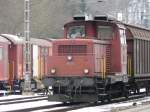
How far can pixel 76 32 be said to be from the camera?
22.4m

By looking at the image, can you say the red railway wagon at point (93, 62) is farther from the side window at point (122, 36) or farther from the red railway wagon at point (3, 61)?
the red railway wagon at point (3, 61)

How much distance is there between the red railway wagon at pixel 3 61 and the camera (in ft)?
99.5

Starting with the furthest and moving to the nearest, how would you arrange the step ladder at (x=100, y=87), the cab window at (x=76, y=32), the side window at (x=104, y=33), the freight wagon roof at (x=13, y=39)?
the freight wagon roof at (x=13, y=39) < the side window at (x=104, y=33) < the cab window at (x=76, y=32) < the step ladder at (x=100, y=87)

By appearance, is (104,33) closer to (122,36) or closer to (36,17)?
(122,36)

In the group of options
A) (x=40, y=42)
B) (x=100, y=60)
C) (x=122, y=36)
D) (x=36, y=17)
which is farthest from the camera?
(x=36, y=17)

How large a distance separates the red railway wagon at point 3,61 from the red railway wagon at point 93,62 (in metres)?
8.72

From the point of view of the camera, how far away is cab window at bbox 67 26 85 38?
22266mm

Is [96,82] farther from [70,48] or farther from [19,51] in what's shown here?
[19,51]

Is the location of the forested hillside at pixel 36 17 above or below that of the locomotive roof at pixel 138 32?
above

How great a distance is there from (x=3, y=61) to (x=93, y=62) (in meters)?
10.9

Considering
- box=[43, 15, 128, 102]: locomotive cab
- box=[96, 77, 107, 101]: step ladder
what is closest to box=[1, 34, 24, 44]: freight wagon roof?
box=[43, 15, 128, 102]: locomotive cab

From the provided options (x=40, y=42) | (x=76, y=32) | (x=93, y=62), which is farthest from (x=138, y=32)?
(x=40, y=42)

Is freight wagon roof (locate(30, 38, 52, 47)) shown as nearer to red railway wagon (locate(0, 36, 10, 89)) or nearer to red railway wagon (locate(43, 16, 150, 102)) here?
red railway wagon (locate(0, 36, 10, 89))

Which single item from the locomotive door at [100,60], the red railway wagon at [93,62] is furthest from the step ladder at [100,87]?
the locomotive door at [100,60]
